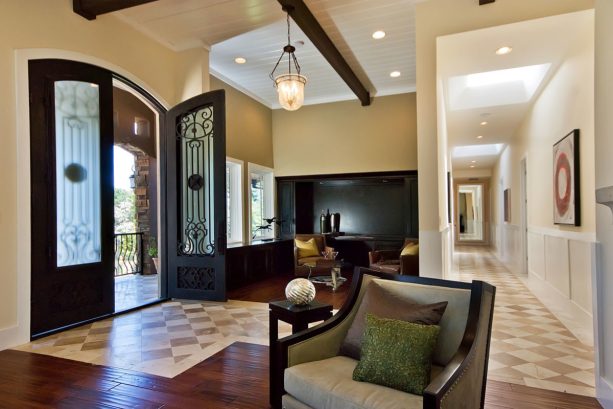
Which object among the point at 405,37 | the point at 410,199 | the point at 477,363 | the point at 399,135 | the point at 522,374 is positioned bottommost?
the point at 522,374

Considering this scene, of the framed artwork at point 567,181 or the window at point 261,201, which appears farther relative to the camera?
the window at point 261,201

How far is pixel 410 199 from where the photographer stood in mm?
7629

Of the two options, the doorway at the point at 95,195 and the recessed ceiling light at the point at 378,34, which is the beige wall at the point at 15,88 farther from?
the recessed ceiling light at the point at 378,34

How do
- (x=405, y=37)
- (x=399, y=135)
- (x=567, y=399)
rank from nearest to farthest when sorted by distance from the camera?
1. (x=567, y=399)
2. (x=405, y=37)
3. (x=399, y=135)

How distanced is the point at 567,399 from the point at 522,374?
39cm

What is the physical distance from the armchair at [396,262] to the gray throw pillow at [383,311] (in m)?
2.18

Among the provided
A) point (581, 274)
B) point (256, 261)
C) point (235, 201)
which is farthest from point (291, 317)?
point (235, 201)

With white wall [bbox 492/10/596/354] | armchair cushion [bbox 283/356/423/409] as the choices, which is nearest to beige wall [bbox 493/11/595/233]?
white wall [bbox 492/10/596/354]

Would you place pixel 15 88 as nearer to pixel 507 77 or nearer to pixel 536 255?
pixel 507 77

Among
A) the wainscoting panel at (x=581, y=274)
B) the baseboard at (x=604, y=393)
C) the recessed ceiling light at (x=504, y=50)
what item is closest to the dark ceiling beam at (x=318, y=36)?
the recessed ceiling light at (x=504, y=50)

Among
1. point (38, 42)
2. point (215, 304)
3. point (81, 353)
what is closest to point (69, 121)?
point (38, 42)

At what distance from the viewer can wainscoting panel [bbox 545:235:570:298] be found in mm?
4676

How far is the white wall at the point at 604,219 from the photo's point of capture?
2281 mm

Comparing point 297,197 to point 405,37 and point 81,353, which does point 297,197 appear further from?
point 81,353
